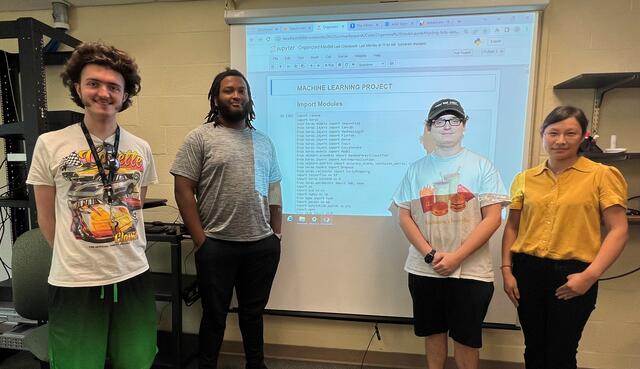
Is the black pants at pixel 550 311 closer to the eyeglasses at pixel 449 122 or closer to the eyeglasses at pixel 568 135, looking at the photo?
the eyeglasses at pixel 568 135

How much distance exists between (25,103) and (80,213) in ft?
3.30

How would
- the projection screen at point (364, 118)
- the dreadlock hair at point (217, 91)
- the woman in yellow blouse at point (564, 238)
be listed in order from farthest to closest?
the projection screen at point (364, 118)
the dreadlock hair at point (217, 91)
the woman in yellow blouse at point (564, 238)

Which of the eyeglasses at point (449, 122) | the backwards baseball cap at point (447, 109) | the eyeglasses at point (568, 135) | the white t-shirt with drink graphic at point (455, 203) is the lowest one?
the white t-shirt with drink graphic at point (455, 203)

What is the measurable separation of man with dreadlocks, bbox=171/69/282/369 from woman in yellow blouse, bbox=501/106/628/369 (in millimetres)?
1176

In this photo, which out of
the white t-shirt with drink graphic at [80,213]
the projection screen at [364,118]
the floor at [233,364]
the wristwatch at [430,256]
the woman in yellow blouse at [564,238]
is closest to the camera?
the white t-shirt with drink graphic at [80,213]

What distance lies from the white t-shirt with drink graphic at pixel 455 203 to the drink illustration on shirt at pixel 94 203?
4.00ft

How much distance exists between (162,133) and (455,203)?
182 cm

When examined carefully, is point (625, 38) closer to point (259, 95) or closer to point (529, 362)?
point (529, 362)

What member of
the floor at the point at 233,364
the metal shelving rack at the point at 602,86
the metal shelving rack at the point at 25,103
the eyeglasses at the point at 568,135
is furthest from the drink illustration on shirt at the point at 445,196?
the metal shelving rack at the point at 25,103

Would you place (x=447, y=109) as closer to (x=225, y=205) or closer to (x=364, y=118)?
(x=364, y=118)

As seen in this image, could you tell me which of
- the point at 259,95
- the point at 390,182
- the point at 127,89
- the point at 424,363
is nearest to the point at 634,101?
the point at 390,182

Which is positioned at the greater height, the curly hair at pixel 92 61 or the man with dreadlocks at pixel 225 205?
the curly hair at pixel 92 61

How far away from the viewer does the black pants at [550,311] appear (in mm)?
1357

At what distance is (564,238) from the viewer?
136 cm
